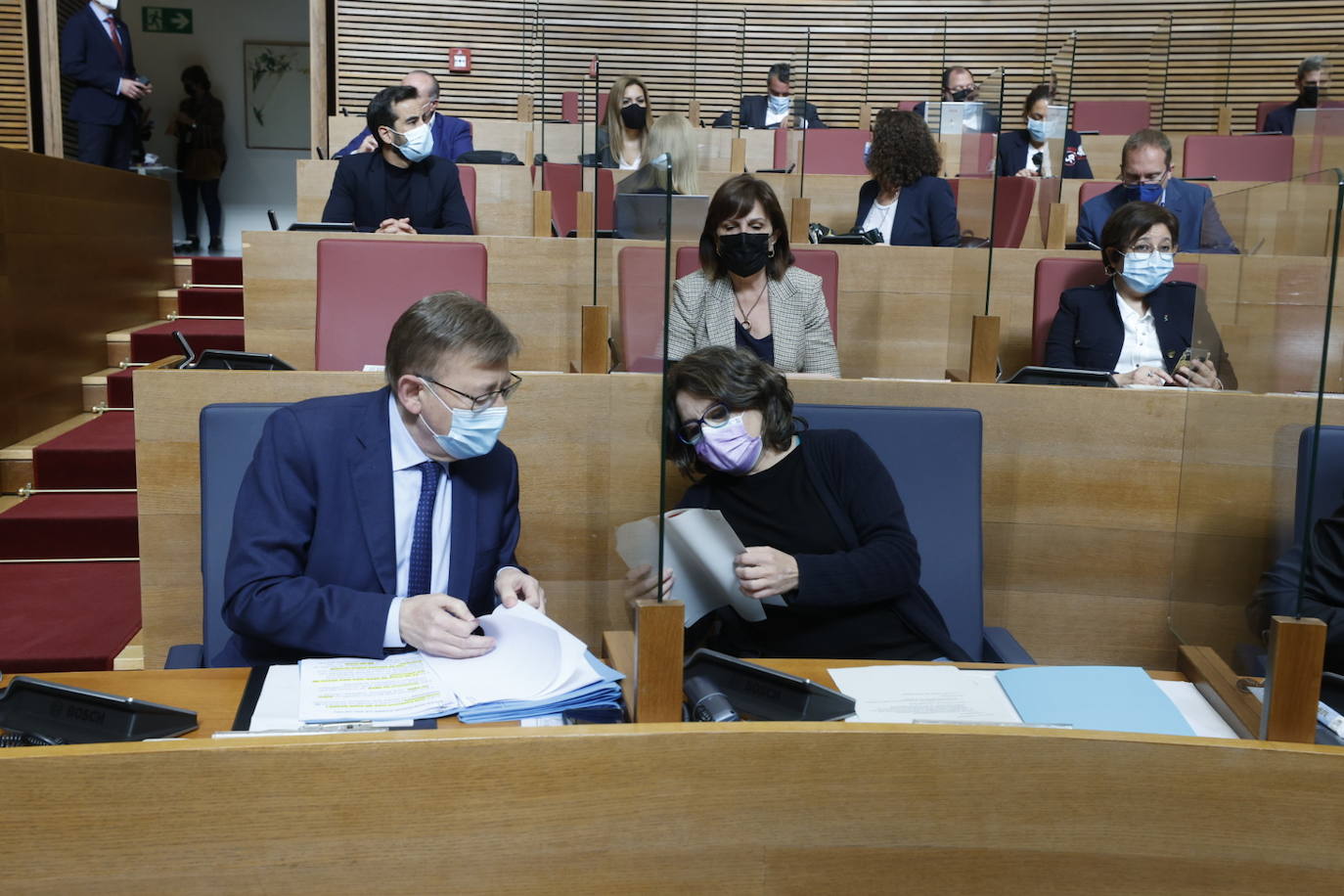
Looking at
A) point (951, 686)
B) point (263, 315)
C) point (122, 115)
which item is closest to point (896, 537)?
point (951, 686)

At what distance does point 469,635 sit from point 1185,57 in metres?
8.57

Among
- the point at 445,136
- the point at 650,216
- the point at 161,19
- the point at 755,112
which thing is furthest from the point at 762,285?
the point at 161,19

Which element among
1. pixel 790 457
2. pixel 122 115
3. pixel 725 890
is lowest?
pixel 725 890

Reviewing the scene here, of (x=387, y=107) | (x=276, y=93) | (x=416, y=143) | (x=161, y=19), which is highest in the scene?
(x=161, y=19)

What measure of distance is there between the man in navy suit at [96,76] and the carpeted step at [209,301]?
1.06 m

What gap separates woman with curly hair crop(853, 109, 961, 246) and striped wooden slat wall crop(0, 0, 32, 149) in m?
4.52

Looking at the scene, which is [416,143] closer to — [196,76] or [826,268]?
[826,268]

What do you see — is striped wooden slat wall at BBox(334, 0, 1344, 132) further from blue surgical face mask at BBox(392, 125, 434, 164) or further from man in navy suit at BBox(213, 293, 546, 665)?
man in navy suit at BBox(213, 293, 546, 665)

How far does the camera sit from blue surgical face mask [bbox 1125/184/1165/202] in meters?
4.00

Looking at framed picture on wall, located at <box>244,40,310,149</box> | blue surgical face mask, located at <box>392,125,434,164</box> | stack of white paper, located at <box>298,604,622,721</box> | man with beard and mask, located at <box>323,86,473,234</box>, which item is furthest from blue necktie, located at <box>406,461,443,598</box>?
framed picture on wall, located at <box>244,40,310,149</box>

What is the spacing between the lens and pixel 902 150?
4477 mm

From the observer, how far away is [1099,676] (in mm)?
1490

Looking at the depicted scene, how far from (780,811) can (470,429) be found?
2.82ft

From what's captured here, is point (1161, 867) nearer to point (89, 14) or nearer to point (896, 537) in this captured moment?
point (896, 537)
